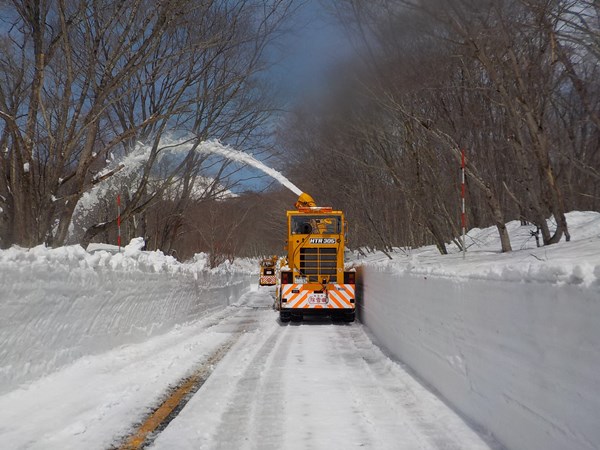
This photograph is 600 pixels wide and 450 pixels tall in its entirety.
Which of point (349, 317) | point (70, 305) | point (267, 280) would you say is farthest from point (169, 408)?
point (267, 280)

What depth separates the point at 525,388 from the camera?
3.96 m

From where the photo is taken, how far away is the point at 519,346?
4.06 metres

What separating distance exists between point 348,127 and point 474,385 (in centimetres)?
1278

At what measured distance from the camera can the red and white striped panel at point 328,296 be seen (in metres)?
15.3

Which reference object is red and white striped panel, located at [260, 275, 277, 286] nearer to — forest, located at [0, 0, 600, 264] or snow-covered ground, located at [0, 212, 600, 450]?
forest, located at [0, 0, 600, 264]

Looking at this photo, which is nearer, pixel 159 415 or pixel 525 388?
pixel 525 388

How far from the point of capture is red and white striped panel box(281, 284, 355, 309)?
15.3 metres

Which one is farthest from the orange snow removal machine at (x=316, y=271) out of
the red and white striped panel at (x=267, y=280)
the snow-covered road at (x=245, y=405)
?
the red and white striped panel at (x=267, y=280)

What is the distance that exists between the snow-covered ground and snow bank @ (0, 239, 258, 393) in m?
0.03

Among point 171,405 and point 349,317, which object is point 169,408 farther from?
point 349,317

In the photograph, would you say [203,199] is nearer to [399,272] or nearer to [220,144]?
[220,144]

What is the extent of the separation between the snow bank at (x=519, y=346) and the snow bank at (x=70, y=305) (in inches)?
179

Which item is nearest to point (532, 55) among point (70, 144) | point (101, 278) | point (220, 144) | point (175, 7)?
point (175, 7)

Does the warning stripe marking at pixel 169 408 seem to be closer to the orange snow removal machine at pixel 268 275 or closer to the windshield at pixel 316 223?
the windshield at pixel 316 223
